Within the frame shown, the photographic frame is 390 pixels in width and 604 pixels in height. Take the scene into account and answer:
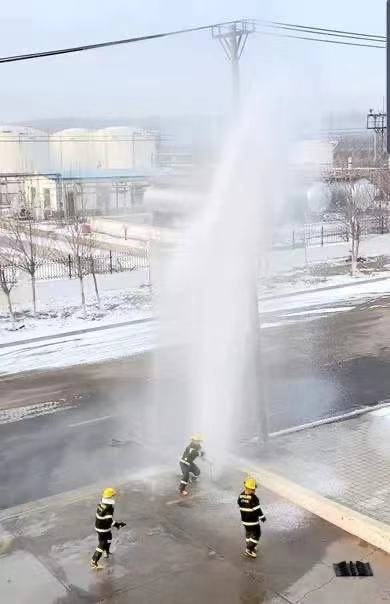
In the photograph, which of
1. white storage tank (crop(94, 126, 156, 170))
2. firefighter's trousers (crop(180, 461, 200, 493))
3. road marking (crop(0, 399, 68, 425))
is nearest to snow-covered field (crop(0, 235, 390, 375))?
road marking (crop(0, 399, 68, 425))

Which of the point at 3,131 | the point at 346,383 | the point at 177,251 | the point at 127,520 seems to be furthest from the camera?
the point at 3,131

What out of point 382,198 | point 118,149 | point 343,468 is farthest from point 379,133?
point 343,468

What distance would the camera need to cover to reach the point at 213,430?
34.7 ft

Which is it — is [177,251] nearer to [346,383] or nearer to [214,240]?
[214,240]

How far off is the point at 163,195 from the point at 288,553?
7138 millimetres

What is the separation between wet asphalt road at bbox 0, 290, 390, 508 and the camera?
10.5 meters

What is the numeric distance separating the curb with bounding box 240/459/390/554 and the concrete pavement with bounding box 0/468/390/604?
→ 4.6 inches

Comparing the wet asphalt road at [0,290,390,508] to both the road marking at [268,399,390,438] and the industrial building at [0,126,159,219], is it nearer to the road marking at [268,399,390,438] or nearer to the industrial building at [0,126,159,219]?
the road marking at [268,399,390,438]

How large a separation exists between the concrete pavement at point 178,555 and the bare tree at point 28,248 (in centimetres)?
1438

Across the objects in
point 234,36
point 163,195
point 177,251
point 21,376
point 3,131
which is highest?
point 3,131

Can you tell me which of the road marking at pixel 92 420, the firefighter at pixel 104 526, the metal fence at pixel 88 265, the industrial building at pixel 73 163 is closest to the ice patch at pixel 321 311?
the metal fence at pixel 88 265

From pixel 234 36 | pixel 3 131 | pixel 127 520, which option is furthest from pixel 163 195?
pixel 3 131

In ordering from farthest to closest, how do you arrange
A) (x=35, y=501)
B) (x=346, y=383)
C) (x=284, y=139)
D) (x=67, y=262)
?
1. (x=67, y=262)
2. (x=346, y=383)
3. (x=284, y=139)
4. (x=35, y=501)

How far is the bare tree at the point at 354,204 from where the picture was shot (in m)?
29.2
